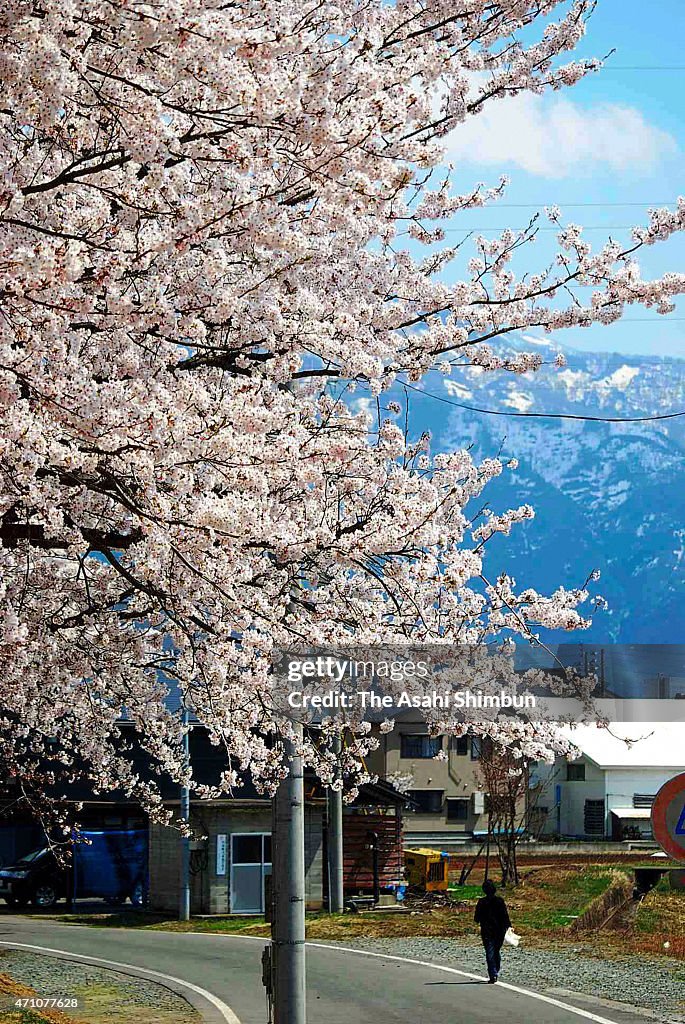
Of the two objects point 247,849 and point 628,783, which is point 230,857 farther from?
point 628,783

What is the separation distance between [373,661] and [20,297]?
401cm

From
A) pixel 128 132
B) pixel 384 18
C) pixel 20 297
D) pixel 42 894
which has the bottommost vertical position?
pixel 42 894

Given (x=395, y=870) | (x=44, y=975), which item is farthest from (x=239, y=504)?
(x=395, y=870)

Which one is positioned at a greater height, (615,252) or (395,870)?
(615,252)

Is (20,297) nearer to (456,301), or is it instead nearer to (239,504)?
(239,504)

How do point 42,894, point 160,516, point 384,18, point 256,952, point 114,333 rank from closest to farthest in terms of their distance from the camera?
point 114,333, point 160,516, point 384,18, point 256,952, point 42,894

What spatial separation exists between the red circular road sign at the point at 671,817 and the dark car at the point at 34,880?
68.9 feet

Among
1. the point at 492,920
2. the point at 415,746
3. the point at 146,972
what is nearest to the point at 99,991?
the point at 146,972

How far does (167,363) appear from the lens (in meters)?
4.98

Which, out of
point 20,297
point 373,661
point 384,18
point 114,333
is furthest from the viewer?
point 373,661

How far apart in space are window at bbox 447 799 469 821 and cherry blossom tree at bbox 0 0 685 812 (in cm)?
4531

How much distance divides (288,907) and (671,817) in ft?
14.4

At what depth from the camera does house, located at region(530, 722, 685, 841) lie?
48.7 meters

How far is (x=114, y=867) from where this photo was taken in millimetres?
29672
